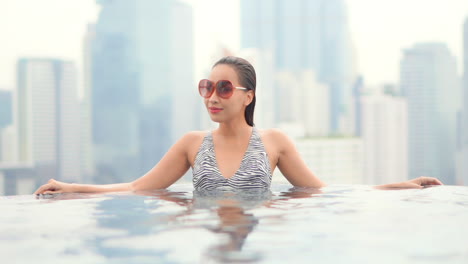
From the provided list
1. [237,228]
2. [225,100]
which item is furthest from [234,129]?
[237,228]

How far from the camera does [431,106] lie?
9356 centimetres

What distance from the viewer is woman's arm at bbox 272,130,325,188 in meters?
4.20

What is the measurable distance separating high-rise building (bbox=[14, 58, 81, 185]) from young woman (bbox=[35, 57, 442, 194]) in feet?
251

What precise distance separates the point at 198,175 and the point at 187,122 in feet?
287

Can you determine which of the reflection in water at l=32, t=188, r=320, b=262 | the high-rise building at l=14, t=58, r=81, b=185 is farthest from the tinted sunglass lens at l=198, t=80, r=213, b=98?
the high-rise building at l=14, t=58, r=81, b=185

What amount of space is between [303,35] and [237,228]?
131144 millimetres

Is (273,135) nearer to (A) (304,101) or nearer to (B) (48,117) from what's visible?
(B) (48,117)

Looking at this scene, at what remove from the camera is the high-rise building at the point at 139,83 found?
87.2 metres

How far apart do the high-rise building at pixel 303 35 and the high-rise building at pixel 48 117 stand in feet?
167

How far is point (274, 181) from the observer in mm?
4938

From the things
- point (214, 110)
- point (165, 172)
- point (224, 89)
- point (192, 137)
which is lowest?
point (165, 172)

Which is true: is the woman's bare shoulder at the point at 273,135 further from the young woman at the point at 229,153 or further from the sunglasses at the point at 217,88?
the sunglasses at the point at 217,88

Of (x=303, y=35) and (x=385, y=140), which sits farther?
(x=303, y=35)

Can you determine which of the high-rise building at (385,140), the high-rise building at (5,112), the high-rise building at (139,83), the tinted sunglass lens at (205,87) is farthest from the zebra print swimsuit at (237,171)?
the high-rise building at (385,140)
